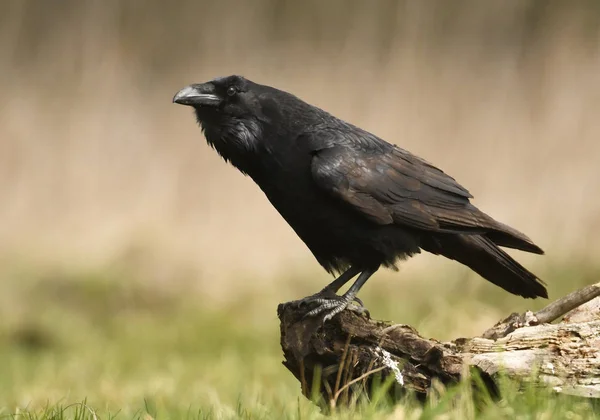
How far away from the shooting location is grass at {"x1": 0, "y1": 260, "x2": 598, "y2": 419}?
17.5ft

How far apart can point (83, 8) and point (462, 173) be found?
5.01 meters

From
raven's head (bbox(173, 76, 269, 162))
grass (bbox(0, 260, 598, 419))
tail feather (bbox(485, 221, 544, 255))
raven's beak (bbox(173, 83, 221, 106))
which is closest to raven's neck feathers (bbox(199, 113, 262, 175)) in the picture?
raven's head (bbox(173, 76, 269, 162))

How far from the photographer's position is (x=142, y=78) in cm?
1127

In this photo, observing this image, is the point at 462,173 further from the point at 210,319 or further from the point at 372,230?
the point at 372,230

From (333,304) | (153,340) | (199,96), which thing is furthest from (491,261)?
(153,340)

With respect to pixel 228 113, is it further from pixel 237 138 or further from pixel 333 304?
pixel 333 304

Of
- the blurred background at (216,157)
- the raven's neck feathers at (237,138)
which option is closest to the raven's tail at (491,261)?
the raven's neck feathers at (237,138)

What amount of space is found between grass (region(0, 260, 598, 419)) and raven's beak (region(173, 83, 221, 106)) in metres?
1.39

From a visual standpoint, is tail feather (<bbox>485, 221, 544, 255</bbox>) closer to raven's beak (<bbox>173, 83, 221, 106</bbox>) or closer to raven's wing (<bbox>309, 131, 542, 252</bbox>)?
raven's wing (<bbox>309, 131, 542, 252</bbox>)

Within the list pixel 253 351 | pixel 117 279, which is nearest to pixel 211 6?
pixel 117 279

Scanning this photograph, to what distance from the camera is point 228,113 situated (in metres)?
4.59

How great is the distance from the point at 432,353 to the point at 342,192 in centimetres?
95

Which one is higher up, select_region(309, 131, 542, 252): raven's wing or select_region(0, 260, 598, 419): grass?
select_region(309, 131, 542, 252): raven's wing

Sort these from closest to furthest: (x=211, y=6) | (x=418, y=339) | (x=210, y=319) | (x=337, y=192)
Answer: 1. (x=418, y=339)
2. (x=337, y=192)
3. (x=210, y=319)
4. (x=211, y=6)
